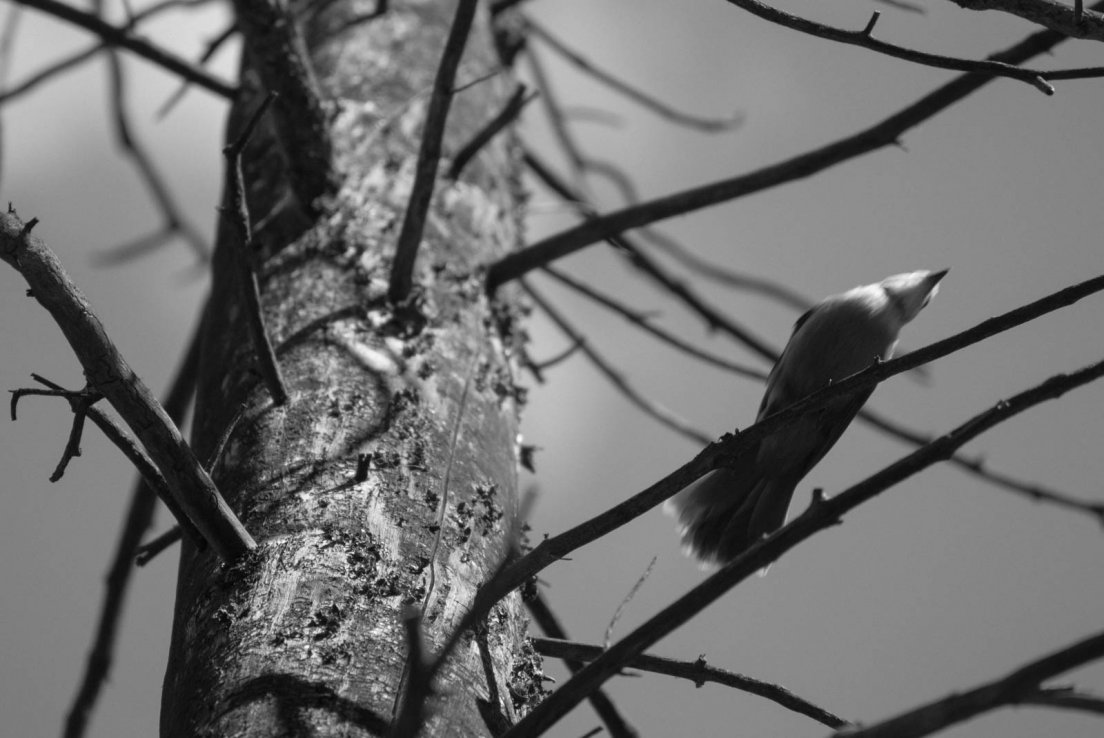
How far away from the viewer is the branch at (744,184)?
265 centimetres

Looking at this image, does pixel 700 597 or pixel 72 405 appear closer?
pixel 700 597

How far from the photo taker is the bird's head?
3598 mm

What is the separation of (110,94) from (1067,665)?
3.45 metres

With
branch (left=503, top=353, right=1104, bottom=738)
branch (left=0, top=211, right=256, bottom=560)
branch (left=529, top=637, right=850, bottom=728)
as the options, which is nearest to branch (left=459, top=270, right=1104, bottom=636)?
branch (left=503, top=353, right=1104, bottom=738)

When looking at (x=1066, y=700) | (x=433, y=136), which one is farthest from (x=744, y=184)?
(x=1066, y=700)

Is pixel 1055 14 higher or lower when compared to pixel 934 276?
lower

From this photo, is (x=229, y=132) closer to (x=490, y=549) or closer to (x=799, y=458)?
(x=490, y=549)

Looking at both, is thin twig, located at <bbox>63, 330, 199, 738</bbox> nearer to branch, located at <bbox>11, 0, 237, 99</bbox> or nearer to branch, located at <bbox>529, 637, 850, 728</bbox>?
branch, located at <bbox>11, 0, 237, 99</bbox>

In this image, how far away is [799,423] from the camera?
337 centimetres

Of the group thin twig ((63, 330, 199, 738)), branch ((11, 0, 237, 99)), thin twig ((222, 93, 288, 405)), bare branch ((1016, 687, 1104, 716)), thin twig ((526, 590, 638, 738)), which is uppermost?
branch ((11, 0, 237, 99))

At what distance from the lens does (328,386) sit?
204cm

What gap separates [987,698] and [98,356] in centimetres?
119

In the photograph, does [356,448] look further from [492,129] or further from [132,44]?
[132,44]

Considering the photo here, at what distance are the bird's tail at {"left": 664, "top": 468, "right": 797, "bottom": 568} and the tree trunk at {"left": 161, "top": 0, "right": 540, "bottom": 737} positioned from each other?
3.70 ft
